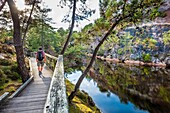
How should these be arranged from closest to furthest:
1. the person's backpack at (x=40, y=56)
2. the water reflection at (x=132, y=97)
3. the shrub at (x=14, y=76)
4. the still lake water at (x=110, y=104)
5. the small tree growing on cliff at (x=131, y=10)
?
the small tree growing on cliff at (x=131, y=10), the person's backpack at (x=40, y=56), the shrub at (x=14, y=76), the still lake water at (x=110, y=104), the water reflection at (x=132, y=97)

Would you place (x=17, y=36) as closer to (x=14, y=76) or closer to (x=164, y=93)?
(x=14, y=76)

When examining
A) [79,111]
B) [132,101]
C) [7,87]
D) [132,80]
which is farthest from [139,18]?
[132,80]

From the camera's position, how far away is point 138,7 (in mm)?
8508

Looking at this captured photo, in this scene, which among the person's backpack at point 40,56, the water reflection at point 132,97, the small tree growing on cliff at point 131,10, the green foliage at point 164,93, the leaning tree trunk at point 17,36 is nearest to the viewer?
the small tree growing on cliff at point 131,10

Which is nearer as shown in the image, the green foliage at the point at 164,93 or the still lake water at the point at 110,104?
the still lake water at the point at 110,104

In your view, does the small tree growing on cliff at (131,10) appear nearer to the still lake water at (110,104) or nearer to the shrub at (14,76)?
the shrub at (14,76)

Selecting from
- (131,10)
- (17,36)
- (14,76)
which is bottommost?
(14,76)

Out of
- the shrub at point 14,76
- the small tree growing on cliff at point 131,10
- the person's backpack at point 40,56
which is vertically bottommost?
the shrub at point 14,76

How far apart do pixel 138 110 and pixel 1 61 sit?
45.2 ft

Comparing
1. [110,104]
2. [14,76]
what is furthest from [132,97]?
[14,76]

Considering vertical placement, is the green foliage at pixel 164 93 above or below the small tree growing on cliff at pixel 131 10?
below

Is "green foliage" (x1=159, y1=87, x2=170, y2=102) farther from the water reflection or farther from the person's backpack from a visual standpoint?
the person's backpack

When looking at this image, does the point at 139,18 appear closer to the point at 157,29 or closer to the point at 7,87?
the point at 7,87

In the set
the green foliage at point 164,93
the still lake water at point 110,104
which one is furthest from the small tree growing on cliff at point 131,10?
the green foliage at point 164,93
